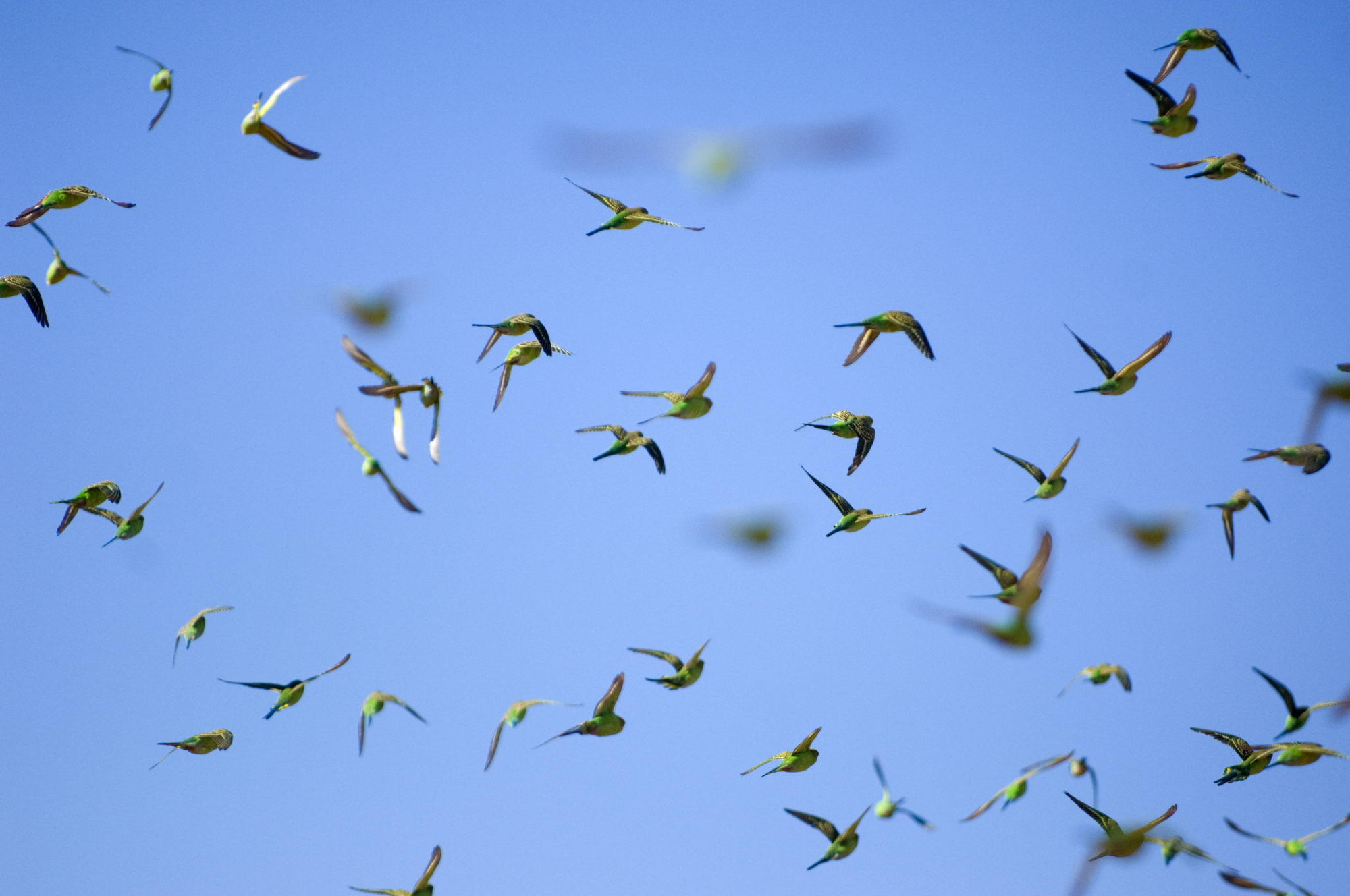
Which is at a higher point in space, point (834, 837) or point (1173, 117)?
point (1173, 117)

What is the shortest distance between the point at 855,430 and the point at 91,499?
11685mm

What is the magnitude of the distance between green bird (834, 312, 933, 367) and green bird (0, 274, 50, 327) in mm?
12017

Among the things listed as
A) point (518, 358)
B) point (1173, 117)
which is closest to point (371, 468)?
point (518, 358)

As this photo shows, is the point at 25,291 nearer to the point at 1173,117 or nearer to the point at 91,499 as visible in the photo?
the point at 91,499

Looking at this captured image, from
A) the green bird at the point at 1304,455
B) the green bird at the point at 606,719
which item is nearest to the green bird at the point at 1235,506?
the green bird at the point at 1304,455

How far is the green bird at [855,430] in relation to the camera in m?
20.0

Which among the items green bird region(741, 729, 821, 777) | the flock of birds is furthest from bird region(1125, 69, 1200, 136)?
green bird region(741, 729, 821, 777)

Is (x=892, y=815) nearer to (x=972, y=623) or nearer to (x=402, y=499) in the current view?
(x=972, y=623)

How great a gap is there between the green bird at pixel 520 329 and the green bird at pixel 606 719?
16.5 ft

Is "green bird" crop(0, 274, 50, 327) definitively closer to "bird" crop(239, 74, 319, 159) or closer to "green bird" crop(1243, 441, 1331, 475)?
"bird" crop(239, 74, 319, 159)

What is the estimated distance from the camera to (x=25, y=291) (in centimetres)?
2066

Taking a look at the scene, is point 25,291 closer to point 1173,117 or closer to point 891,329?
point 891,329

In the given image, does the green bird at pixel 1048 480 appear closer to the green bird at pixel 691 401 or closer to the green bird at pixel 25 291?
the green bird at pixel 691 401

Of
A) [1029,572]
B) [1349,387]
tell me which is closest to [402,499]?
[1029,572]
